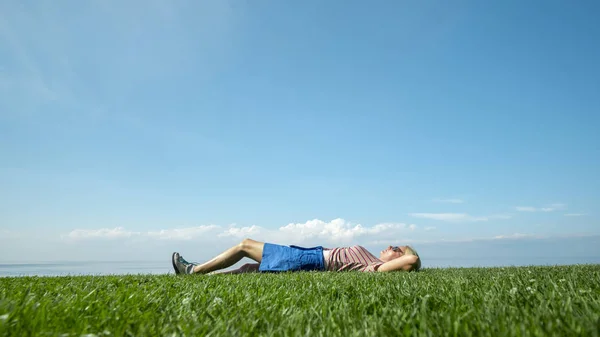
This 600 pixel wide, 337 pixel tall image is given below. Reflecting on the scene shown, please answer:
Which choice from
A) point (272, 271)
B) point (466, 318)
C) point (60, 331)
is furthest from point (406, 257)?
point (60, 331)

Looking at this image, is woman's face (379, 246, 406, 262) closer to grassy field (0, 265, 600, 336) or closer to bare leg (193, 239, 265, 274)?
bare leg (193, 239, 265, 274)

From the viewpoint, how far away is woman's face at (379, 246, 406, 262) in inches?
342

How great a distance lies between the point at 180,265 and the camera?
7441 mm

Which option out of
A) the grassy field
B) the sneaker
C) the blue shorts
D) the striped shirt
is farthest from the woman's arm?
the grassy field

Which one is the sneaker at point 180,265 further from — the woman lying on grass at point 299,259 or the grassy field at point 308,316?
the grassy field at point 308,316

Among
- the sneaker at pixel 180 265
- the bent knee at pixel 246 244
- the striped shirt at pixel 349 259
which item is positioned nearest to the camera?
the sneaker at pixel 180 265

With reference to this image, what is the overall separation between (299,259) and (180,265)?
242 cm

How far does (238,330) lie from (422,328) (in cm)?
95

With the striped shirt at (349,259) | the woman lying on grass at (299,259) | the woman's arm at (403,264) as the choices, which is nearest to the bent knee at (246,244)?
the woman lying on grass at (299,259)

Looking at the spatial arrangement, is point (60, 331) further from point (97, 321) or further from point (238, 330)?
point (238, 330)

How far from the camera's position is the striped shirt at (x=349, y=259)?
827cm

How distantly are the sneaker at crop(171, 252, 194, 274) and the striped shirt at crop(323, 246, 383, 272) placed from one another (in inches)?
113

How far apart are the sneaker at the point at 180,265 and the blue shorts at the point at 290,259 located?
1.40 meters

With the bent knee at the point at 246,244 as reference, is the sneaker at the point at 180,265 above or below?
below
